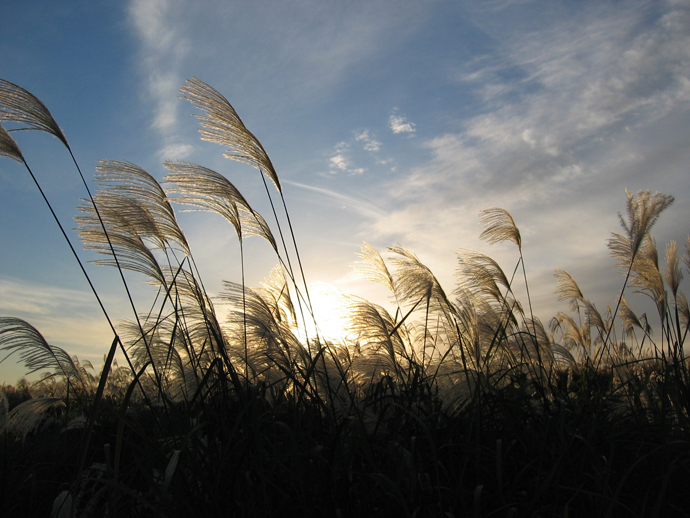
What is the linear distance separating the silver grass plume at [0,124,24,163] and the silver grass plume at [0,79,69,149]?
8 cm

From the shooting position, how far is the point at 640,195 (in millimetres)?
4047

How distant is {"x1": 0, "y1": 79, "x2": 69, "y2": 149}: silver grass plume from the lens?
2309 millimetres

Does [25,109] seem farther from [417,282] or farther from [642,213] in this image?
[642,213]

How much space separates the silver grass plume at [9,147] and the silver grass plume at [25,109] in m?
0.08

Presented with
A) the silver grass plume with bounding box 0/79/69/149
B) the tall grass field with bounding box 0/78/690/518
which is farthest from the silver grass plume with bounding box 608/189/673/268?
the silver grass plume with bounding box 0/79/69/149

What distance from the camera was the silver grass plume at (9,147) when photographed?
2357 mm

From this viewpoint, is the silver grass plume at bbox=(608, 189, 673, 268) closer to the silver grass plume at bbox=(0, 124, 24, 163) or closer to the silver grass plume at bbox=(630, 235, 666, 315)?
the silver grass plume at bbox=(630, 235, 666, 315)

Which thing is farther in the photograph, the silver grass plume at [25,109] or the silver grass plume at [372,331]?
the silver grass plume at [372,331]

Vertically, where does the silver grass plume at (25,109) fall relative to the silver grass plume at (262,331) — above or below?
above

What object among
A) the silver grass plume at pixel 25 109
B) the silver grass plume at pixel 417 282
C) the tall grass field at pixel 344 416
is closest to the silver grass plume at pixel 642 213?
the tall grass field at pixel 344 416

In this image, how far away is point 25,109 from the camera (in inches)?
92.6

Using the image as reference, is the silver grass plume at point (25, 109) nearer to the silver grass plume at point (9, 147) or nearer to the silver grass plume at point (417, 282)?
the silver grass plume at point (9, 147)

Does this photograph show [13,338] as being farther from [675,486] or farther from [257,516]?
[675,486]

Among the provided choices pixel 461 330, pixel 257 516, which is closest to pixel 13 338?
pixel 257 516
